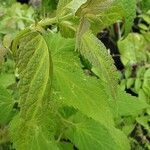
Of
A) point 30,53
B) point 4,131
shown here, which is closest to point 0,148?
point 4,131

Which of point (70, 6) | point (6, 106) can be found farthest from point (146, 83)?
point (70, 6)

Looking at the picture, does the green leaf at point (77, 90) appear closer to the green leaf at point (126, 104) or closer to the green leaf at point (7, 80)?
the green leaf at point (126, 104)

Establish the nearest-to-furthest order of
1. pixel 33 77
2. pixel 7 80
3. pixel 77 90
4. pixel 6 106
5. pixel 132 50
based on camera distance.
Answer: pixel 33 77
pixel 77 90
pixel 6 106
pixel 7 80
pixel 132 50

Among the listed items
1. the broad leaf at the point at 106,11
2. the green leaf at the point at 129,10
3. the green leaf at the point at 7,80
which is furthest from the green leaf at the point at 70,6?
the green leaf at the point at 7,80

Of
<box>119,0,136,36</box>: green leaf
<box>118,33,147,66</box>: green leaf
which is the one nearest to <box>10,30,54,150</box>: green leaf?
<box>119,0,136,36</box>: green leaf

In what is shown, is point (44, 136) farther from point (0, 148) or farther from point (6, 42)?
point (0, 148)

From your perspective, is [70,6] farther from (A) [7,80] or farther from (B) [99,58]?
(A) [7,80]
